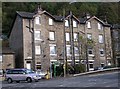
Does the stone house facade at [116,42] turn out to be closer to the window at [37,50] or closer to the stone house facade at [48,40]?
the stone house facade at [48,40]

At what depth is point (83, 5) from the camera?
3312 inches

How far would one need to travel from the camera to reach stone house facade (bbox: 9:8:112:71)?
5712cm

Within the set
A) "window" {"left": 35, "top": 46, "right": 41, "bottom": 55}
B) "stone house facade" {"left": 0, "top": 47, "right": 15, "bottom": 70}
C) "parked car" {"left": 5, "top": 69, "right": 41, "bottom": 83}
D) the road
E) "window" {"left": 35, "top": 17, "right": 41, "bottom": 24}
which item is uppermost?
"window" {"left": 35, "top": 17, "right": 41, "bottom": 24}

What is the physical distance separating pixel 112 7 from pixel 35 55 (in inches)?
1296

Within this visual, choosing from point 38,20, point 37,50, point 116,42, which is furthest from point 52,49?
point 116,42

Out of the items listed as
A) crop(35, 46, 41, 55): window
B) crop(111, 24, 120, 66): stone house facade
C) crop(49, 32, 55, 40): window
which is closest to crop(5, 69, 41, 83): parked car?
crop(35, 46, 41, 55): window

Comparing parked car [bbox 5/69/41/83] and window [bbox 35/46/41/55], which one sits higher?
window [bbox 35/46/41/55]

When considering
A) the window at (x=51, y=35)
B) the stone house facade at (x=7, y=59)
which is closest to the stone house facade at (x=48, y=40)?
the window at (x=51, y=35)

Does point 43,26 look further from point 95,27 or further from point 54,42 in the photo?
point 95,27

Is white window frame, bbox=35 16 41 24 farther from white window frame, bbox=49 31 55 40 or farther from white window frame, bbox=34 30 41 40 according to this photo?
white window frame, bbox=49 31 55 40

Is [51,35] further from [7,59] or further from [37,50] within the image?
[7,59]

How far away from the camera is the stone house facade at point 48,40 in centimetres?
5712

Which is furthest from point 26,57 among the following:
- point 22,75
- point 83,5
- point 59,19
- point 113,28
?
point 83,5

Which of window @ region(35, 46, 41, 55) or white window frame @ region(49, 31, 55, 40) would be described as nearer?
window @ region(35, 46, 41, 55)
